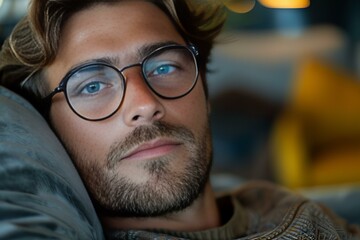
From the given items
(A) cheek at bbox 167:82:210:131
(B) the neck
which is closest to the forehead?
(A) cheek at bbox 167:82:210:131

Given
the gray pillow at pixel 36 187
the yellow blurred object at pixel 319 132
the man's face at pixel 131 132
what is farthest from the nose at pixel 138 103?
the yellow blurred object at pixel 319 132

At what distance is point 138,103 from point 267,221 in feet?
1.27

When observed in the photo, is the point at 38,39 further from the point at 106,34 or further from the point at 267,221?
the point at 267,221

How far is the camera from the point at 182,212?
1.34 m

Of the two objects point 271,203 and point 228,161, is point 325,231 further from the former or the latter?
point 228,161

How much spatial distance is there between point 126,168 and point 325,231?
1.30ft

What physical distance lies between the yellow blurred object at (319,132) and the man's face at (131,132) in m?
2.18

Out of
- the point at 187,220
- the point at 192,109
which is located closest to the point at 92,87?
the point at 192,109

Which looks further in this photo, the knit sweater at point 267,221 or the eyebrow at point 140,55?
the eyebrow at point 140,55

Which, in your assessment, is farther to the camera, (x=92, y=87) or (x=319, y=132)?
(x=319, y=132)

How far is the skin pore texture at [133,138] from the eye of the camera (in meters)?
1.25

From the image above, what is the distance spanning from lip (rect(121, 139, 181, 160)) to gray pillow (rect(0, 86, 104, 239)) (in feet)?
0.51

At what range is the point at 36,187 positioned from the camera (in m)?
0.92

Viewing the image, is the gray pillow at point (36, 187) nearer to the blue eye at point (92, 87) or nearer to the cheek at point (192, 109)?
the blue eye at point (92, 87)
